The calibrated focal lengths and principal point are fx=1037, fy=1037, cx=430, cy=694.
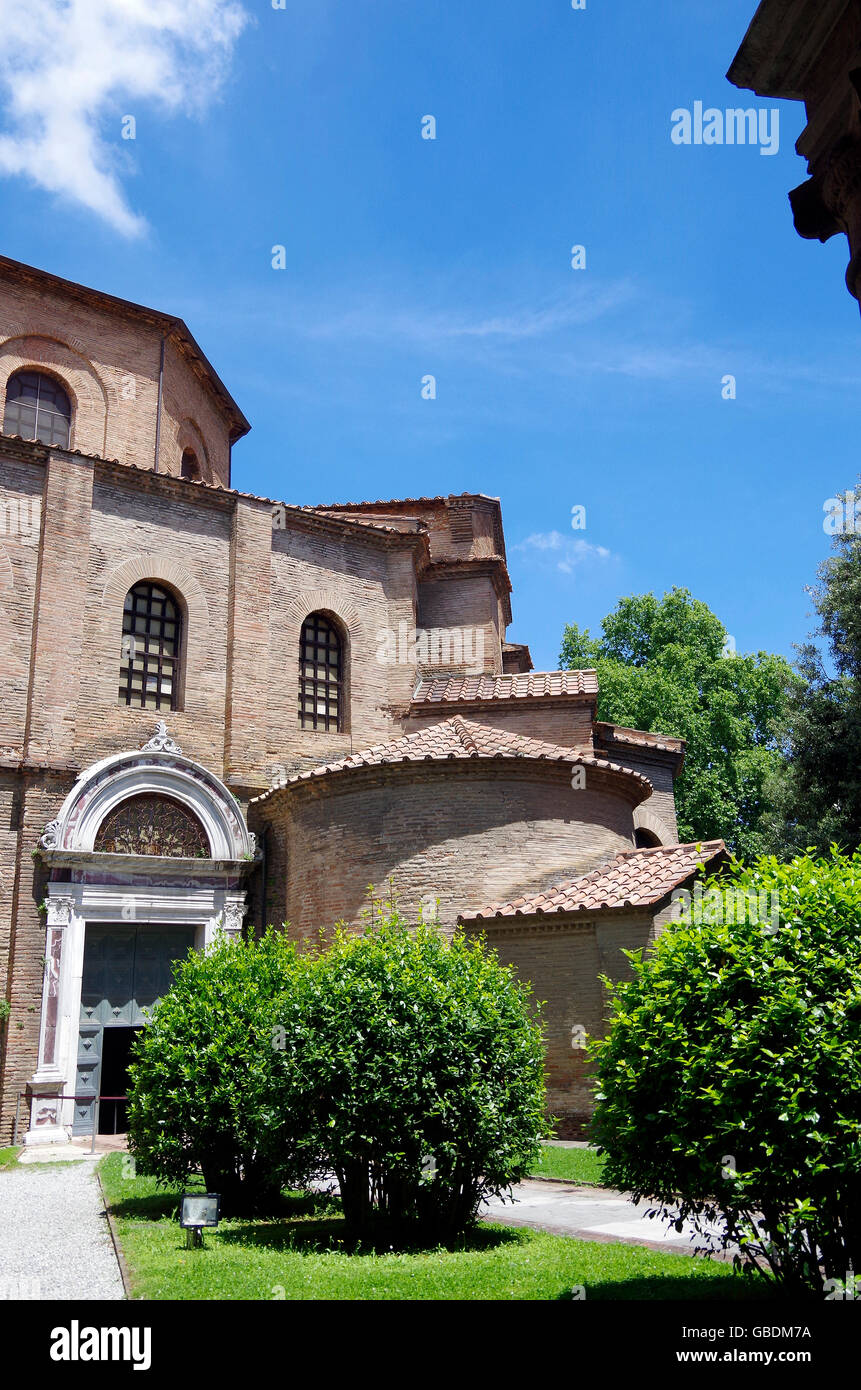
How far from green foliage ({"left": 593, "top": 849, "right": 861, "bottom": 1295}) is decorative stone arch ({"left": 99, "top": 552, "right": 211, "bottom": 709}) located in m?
13.6

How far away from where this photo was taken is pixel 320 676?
2062 centimetres

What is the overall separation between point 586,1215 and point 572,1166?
8.15 ft

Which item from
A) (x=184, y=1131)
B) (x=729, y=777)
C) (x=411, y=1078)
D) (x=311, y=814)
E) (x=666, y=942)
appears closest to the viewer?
(x=666, y=942)

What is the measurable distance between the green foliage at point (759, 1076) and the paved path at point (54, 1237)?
140 inches

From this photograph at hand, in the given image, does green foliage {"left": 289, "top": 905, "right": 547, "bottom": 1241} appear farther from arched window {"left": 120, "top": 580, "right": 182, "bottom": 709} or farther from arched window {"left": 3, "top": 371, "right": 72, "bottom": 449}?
arched window {"left": 3, "top": 371, "right": 72, "bottom": 449}

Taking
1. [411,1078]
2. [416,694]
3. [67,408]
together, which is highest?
[67,408]

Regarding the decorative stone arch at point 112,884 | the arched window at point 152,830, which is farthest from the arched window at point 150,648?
the arched window at point 152,830

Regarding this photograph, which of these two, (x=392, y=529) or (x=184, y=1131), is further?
(x=392, y=529)
